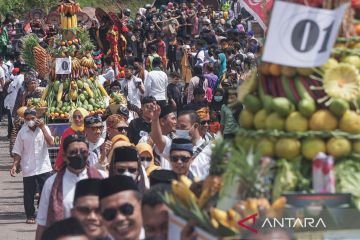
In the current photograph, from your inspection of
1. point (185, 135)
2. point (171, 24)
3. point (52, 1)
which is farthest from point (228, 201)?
point (52, 1)

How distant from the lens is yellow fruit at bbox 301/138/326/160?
234 inches

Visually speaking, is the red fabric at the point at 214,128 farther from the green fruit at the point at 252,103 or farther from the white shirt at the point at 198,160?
the green fruit at the point at 252,103

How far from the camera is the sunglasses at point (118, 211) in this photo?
7.00 m

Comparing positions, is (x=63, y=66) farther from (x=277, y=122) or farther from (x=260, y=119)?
(x=277, y=122)

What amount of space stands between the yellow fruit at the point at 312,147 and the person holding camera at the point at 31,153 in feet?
32.1

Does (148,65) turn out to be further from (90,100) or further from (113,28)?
(90,100)

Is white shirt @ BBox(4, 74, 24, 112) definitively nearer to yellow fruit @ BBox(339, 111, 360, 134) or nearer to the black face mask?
the black face mask

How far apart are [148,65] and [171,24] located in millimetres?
12710

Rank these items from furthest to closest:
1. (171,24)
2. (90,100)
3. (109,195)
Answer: (171,24), (90,100), (109,195)

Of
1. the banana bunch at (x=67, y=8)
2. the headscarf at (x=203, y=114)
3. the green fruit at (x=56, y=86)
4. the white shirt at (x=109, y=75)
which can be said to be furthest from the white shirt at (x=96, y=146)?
the white shirt at (x=109, y=75)

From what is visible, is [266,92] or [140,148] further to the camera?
[140,148]

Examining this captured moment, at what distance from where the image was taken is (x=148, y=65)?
2544cm

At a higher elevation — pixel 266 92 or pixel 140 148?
pixel 266 92

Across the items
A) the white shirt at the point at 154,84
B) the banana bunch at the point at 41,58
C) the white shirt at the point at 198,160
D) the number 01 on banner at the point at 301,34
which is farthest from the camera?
the white shirt at the point at 154,84
